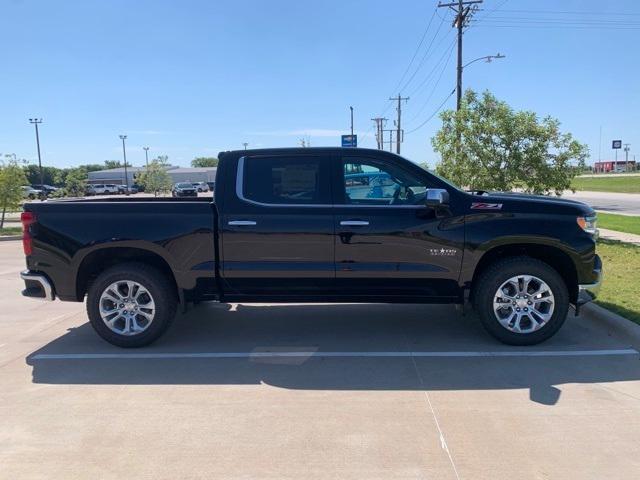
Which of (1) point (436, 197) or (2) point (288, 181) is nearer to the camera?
(1) point (436, 197)

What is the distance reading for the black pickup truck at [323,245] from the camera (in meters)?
5.25

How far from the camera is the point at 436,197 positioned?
194 inches

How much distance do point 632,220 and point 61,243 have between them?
18130 millimetres

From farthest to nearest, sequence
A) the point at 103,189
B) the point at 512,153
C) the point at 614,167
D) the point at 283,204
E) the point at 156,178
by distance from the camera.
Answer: the point at 614,167 → the point at 103,189 → the point at 156,178 → the point at 512,153 → the point at 283,204

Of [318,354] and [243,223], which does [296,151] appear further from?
[318,354]

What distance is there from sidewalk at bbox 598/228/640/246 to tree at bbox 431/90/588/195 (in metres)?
1.57

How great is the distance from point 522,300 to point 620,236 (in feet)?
31.6

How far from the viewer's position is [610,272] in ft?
28.1

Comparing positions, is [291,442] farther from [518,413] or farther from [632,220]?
[632,220]

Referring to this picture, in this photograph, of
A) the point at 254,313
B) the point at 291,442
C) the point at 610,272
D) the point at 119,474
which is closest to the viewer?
the point at 119,474

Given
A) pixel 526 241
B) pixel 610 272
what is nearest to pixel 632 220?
pixel 610 272

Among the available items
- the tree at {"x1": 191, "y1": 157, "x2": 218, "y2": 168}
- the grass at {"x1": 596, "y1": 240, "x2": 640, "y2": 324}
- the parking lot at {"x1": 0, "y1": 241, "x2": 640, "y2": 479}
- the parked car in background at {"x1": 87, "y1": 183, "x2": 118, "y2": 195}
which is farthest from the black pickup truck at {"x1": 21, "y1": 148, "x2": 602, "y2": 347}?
the tree at {"x1": 191, "y1": 157, "x2": 218, "y2": 168}

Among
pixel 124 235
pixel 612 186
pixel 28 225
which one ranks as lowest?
pixel 612 186

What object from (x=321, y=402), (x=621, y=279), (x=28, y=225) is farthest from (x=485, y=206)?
(x=28, y=225)
